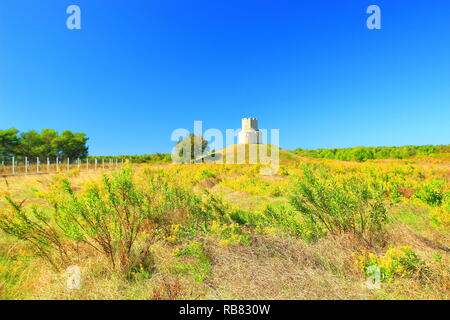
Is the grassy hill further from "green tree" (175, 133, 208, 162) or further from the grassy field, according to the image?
the grassy field

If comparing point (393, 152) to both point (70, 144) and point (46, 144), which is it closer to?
point (70, 144)

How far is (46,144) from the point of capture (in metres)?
50.9

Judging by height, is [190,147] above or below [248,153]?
above

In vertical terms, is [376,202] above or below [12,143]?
below

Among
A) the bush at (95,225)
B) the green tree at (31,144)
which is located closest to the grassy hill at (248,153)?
the bush at (95,225)

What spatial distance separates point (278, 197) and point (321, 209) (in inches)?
186

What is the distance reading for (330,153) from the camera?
5094 centimetres

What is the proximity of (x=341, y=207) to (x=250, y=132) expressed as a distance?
A: 4510cm

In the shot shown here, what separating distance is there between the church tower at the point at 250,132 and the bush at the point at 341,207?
43121 millimetres

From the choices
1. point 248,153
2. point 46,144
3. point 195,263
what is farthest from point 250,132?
point 195,263

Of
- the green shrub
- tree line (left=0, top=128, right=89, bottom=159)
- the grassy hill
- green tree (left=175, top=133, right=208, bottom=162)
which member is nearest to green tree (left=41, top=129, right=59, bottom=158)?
tree line (left=0, top=128, right=89, bottom=159)
